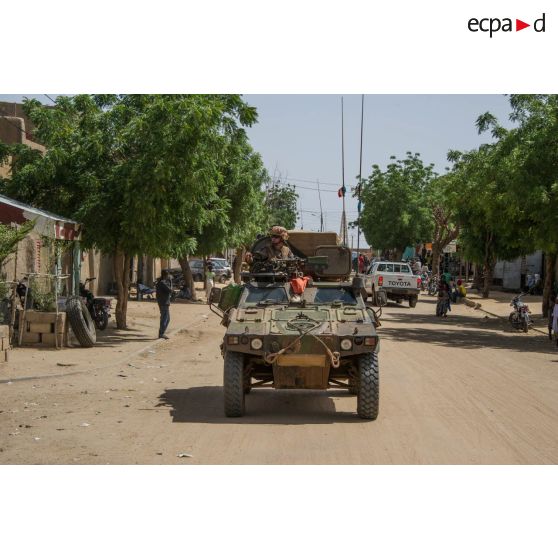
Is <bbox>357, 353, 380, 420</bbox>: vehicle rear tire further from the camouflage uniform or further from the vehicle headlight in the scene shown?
the camouflage uniform

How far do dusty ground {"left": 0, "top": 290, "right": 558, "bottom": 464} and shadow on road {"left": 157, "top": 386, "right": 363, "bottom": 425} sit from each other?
0.01m

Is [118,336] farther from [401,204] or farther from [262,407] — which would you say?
[401,204]

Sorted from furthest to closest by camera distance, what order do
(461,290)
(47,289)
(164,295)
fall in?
(461,290), (164,295), (47,289)

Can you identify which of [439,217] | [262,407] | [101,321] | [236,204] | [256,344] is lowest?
[262,407]

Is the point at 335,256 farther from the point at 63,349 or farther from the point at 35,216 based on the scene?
the point at 63,349

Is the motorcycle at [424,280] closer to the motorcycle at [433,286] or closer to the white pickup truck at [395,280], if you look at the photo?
the motorcycle at [433,286]

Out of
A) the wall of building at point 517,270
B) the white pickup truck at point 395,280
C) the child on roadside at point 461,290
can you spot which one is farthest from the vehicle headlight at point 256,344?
the wall of building at point 517,270

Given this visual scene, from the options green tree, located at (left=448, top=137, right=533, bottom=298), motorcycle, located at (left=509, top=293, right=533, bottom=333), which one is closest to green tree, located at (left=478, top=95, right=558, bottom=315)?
green tree, located at (left=448, top=137, right=533, bottom=298)

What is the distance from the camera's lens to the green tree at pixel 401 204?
67.1m

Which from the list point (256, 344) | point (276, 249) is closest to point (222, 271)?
point (276, 249)

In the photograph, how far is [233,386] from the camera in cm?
997

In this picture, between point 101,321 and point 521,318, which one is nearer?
point 101,321

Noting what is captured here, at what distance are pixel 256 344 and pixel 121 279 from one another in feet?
39.3

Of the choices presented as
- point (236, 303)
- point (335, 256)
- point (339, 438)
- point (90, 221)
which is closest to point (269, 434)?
point (339, 438)
